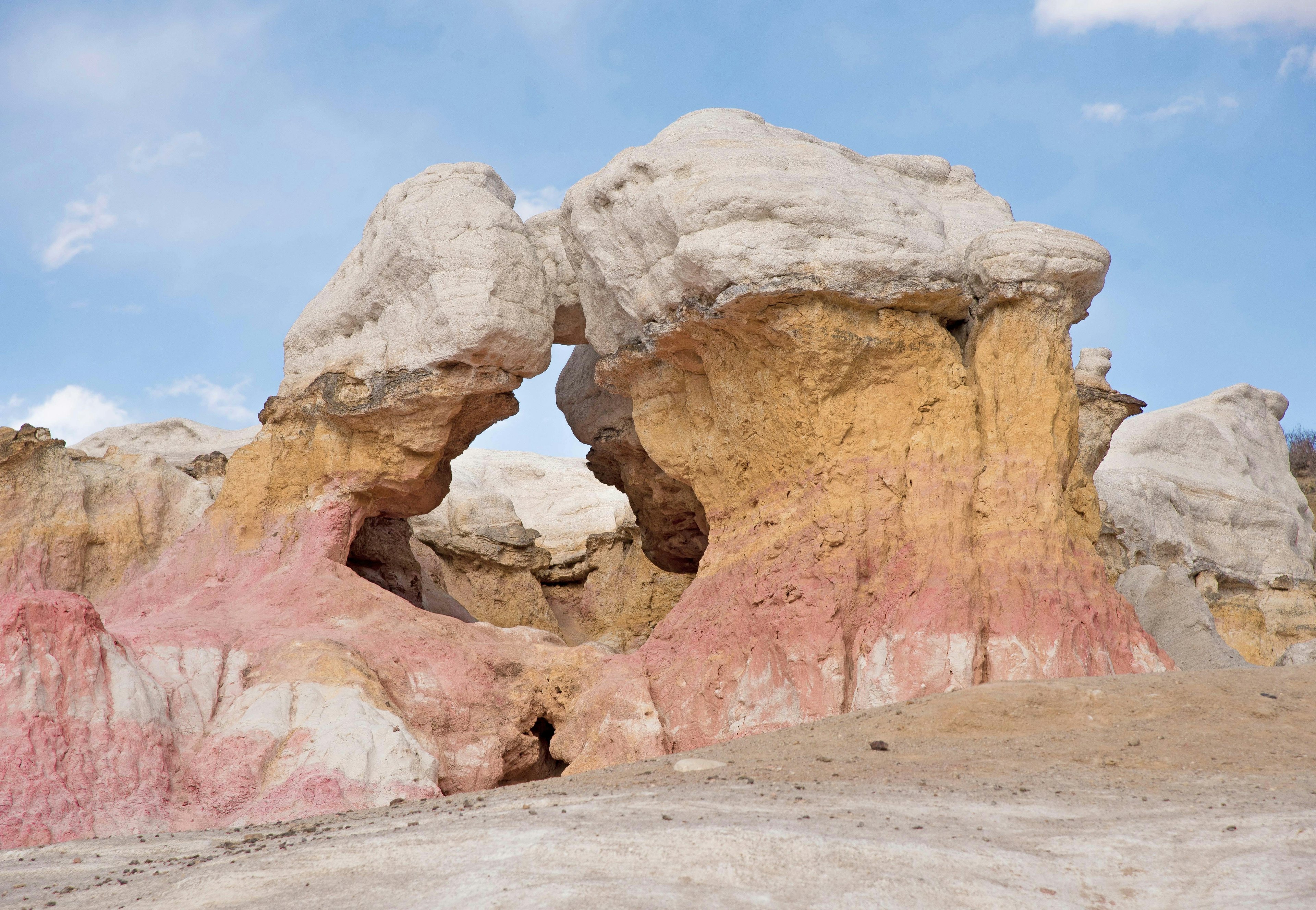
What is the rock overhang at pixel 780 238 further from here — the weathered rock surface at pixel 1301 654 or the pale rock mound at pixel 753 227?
the weathered rock surface at pixel 1301 654

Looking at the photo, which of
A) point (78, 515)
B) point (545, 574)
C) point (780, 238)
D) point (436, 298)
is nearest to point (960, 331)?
point (780, 238)

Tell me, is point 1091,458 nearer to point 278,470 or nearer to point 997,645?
point 997,645

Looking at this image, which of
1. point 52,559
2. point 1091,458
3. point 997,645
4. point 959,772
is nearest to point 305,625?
point 52,559

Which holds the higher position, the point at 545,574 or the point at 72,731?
the point at 545,574

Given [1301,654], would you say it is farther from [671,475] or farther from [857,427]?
[671,475]

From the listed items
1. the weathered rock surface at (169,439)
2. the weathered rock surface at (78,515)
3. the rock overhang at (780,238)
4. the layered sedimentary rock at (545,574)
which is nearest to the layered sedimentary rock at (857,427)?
the rock overhang at (780,238)

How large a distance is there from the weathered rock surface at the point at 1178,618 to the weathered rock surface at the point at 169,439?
14.5 meters

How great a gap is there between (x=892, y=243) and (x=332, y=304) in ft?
20.3

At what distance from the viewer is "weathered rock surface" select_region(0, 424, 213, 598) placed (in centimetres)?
1364

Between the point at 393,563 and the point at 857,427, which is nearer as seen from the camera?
the point at 857,427

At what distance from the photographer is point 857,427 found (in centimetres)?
1064

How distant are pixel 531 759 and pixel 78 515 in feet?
22.5

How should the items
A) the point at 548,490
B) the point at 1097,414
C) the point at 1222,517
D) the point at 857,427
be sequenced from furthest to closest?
the point at 548,490 → the point at 1222,517 → the point at 1097,414 → the point at 857,427

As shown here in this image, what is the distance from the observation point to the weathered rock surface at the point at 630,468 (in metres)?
15.3
